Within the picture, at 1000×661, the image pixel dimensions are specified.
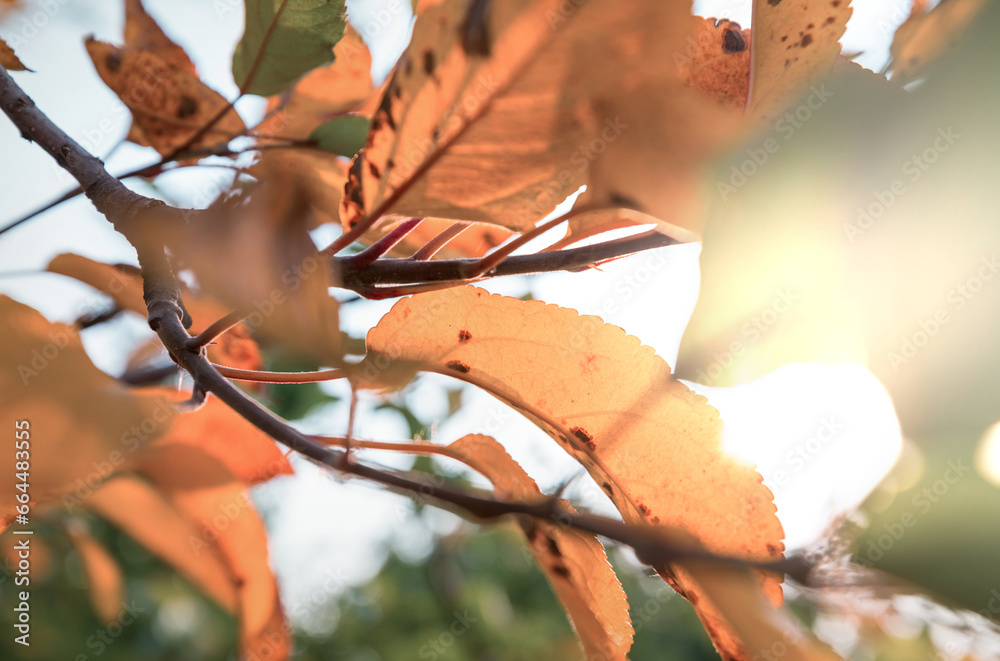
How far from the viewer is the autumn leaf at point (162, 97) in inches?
18.7

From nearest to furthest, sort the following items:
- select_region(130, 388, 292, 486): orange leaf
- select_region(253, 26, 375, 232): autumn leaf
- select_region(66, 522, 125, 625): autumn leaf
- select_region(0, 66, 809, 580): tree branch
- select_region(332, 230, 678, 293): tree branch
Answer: select_region(0, 66, 809, 580): tree branch < select_region(332, 230, 678, 293): tree branch < select_region(130, 388, 292, 486): orange leaf < select_region(253, 26, 375, 232): autumn leaf < select_region(66, 522, 125, 625): autumn leaf

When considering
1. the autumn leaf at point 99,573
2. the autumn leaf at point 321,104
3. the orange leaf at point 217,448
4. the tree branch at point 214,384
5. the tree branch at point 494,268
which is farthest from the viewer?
the autumn leaf at point 99,573

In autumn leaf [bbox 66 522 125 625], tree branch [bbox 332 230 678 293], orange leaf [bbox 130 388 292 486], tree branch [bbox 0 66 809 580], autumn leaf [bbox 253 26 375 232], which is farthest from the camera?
autumn leaf [bbox 66 522 125 625]

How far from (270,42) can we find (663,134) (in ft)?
1.04

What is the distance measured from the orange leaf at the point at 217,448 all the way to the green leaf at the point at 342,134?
221 mm

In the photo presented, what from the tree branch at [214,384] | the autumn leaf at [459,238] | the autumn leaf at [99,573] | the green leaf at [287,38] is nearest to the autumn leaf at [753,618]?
the tree branch at [214,384]

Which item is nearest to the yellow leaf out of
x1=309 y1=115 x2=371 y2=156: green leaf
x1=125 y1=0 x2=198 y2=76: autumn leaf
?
x1=309 y1=115 x2=371 y2=156: green leaf

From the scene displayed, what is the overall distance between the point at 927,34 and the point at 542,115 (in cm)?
18

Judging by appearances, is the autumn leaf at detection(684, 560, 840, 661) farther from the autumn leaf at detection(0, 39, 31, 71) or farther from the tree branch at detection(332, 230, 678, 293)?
the autumn leaf at detection(0, 39, 31, 71)

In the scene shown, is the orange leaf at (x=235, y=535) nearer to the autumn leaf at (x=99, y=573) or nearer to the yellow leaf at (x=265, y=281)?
the yellow leaf at (x=265, y=281)

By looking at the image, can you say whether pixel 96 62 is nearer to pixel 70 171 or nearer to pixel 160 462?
pixel 70 171

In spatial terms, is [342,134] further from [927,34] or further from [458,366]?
[927,34]

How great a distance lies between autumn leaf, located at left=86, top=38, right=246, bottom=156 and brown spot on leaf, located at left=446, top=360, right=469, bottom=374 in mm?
357

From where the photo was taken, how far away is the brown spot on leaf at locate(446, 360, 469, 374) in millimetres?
288
